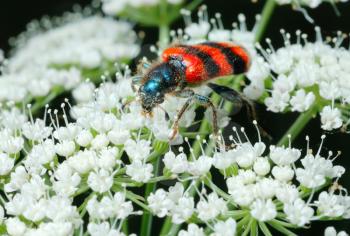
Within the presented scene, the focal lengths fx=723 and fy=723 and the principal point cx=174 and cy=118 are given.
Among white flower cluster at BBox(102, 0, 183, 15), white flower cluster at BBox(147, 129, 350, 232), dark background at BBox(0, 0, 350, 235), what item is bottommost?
dark background at BBox(0, 0, 350, 235)

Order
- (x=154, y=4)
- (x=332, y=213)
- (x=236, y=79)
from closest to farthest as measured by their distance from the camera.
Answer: (x=332, y=213) < (x=236, y=79) < (x=154, y=4)

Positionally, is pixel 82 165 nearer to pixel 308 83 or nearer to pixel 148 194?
pixel 148 194

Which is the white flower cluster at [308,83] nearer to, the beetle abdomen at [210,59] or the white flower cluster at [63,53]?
the beetle abdomen at [210,59]

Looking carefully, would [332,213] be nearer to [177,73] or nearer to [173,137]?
[173,137]

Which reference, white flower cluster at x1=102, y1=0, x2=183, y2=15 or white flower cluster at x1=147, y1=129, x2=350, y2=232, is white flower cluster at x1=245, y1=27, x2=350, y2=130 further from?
white flower cluster at x1=102, y1=0, x2=183, y2=15

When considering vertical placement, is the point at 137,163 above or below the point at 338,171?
above

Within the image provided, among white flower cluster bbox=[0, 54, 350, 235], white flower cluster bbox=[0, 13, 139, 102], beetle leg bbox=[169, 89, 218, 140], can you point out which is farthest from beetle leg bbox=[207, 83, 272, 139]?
white flower cluster bbox=[0, 13, 139, 102]

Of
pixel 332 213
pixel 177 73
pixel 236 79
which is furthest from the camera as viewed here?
pixel 236 79

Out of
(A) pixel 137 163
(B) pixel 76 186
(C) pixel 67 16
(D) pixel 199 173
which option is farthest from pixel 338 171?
(C) pixel 67 16
